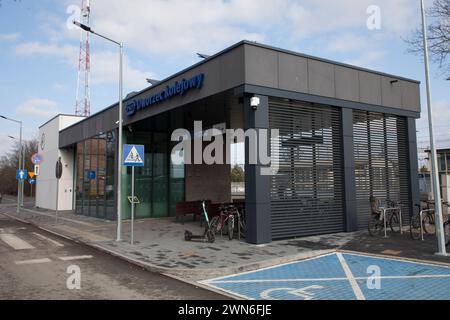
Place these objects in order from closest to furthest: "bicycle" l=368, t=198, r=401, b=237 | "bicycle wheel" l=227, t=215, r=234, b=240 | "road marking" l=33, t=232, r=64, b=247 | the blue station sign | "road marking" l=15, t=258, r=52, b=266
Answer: "road marking" l=15, t=258, r=52, b=266
"bicycle wheel" l=227, t=215, r=234, b=240
"road marking" l=33, t=232, r=64, b=247
"bicycle" l=368, t=198, r=401, b=237
the blue station sign

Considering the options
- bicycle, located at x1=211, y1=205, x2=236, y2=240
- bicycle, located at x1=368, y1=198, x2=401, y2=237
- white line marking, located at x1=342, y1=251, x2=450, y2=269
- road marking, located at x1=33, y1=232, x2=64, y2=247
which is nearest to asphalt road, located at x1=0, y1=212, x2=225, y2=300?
road marking, located at x1=33, y1=232, x2=64, y2=247

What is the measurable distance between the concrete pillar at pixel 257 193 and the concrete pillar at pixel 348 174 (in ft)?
10.6

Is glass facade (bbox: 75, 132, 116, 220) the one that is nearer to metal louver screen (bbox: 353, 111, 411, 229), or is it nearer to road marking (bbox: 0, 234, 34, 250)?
road marking (bbox: 0, 234, 34, 250)

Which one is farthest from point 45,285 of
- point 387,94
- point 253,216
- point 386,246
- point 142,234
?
point 387,94

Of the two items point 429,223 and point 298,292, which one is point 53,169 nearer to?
point 429,223

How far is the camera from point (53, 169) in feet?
89.7

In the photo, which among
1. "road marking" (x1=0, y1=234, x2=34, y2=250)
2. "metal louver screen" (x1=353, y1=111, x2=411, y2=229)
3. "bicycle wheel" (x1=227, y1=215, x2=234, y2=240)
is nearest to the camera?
"road marking" (x1=0, y1=234, x2=34, y2=250)

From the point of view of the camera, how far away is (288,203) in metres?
10.6

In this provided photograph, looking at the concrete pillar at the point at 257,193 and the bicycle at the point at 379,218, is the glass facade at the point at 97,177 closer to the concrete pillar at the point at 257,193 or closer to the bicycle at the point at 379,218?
the concrete pillar at the point at 257,193

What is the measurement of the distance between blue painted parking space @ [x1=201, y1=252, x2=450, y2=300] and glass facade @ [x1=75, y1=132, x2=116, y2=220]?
12396 millimetres

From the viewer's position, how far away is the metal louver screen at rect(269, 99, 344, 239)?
10578 mm

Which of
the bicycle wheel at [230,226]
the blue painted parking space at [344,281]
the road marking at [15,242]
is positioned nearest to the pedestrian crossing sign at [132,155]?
the bicycle wheel at [230,226]

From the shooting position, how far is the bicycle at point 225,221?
1081 cm
